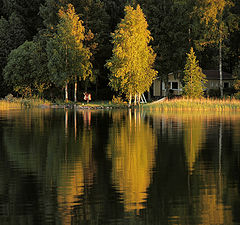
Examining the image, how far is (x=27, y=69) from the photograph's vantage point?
88.9m

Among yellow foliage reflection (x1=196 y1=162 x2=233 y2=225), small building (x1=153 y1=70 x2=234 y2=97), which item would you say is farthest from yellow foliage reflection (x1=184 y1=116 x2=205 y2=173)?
small building (x1=153 y1=70 x2=234 y2=97)

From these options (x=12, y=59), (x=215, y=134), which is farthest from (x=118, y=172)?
(x=12, y=59)

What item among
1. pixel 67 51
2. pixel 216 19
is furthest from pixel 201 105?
pixel 67 51

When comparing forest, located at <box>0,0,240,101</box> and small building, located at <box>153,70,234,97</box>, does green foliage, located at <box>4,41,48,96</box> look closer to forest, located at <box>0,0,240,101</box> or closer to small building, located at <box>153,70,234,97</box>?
forest, located at <box>0,0,240,101</box>

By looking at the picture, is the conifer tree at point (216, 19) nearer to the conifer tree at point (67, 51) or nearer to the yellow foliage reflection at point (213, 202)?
the conifer tree at point (67, 51)

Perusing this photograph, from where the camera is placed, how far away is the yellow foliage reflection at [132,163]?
1373 cm

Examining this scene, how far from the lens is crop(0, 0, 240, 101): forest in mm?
78375

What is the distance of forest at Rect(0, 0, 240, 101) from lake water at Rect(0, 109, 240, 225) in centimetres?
4820

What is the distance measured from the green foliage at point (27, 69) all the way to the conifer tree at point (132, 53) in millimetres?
16680

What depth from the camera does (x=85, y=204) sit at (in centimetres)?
1274

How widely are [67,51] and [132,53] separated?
13.6m

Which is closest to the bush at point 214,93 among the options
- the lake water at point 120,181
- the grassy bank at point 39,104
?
the grassy bank at point 39,104

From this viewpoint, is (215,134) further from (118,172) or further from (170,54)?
(170,54)

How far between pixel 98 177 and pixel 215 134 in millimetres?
17102
